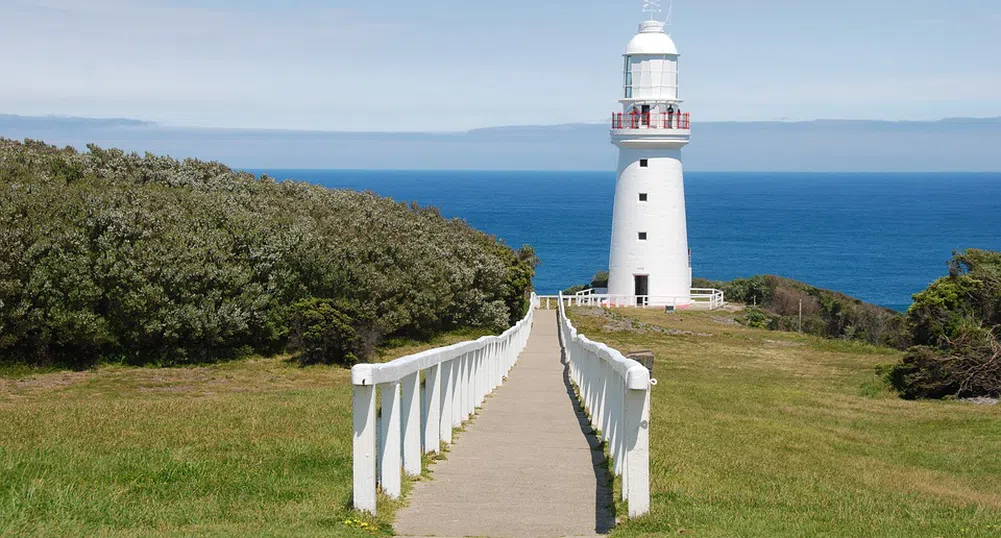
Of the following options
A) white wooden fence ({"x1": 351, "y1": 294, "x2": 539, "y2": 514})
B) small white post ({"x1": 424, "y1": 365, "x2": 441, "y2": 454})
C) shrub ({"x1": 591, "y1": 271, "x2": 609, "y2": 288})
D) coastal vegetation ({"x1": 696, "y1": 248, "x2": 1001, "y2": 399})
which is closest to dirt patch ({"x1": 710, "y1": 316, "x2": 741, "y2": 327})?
coastal vegetation ({"x1": 696, "y1": 248, "x2": 1001, "y2": 399})

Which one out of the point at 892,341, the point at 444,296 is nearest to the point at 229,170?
the point at 444,296

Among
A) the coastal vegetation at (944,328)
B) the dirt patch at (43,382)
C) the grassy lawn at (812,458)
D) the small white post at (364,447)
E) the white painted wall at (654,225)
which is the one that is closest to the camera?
the small white post at (364,447)

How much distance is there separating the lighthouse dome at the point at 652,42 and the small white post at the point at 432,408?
38.9 m

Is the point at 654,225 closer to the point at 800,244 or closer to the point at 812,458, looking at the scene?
the point at 812,458

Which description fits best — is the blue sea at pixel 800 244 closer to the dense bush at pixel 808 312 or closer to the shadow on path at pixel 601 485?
the dense bush at pixel 808 312

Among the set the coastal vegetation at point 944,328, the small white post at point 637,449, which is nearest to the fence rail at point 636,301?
the coastal vegetation at point 944,328

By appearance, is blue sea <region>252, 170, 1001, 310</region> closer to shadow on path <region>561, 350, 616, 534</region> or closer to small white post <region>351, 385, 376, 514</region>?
shadow on path <region>561, 350, 616, 534</region>

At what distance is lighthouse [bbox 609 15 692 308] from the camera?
47.8 metres

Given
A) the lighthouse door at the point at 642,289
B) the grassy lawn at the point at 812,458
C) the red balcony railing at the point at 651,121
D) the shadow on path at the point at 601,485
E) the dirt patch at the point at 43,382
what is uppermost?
the red balcony railing at the point at 651,121

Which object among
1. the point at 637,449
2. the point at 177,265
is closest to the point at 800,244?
the point at 177,265

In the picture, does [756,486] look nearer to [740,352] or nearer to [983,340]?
[983,340]

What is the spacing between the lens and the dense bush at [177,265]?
25.3 m

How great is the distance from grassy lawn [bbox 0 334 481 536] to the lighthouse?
34029 mm

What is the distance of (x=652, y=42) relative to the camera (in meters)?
47.4
